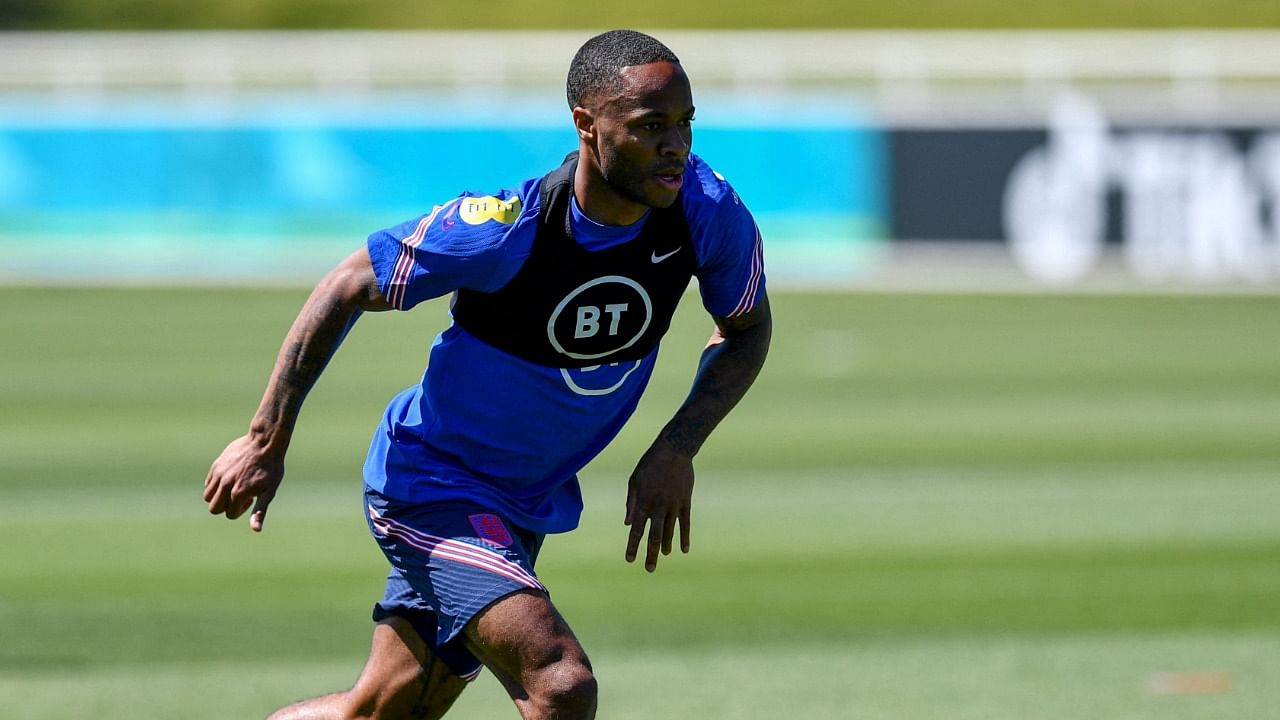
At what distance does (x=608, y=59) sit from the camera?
5406 millimetres

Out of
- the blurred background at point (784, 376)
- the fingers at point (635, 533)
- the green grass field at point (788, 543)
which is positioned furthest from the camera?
the blurred background at point (784, 376)

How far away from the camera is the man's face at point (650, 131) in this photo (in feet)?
17.4

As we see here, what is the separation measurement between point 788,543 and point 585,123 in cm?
529

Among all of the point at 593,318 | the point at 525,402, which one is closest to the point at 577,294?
the point at 593,318

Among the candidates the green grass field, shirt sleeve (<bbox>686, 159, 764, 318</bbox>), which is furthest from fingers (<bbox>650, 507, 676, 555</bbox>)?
the green grass field

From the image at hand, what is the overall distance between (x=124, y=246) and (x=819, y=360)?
369 inches

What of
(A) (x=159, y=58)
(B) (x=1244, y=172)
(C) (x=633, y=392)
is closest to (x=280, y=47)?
(A) (x=159, y=58)

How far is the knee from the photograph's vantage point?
16.6 ft

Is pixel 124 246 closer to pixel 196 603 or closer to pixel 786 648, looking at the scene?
pixel 196 603

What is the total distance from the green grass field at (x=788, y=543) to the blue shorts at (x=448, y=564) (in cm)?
177

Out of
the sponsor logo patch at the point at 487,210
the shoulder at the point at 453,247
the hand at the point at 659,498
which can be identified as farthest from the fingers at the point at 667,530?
the sponsor logo patch at the point at 487,210

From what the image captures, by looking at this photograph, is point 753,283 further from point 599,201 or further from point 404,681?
point 404,681

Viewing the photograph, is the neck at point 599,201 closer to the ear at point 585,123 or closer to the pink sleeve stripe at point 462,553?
the ear at point 585,123

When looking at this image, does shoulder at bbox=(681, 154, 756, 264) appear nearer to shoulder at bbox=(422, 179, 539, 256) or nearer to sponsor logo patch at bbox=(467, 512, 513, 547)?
shoulder at bbox=(422, 179, 539, 256)
